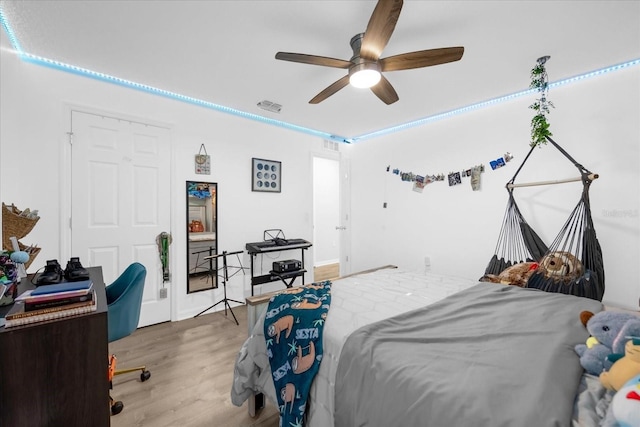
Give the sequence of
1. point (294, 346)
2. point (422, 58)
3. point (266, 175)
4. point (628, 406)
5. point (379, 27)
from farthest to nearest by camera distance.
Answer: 1. point (266, 175)
2. point (422, 58)
3. point (379, 27)
4. point (294, 346)
5. point (628, 406)

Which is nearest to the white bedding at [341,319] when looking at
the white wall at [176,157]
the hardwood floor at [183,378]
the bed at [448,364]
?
the bed at [448,364]

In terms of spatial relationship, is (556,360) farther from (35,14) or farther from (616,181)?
(35,14)

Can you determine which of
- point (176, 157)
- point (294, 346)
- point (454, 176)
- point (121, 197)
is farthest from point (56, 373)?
point (454, 176)

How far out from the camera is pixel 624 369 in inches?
33.2

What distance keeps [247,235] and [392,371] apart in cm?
299

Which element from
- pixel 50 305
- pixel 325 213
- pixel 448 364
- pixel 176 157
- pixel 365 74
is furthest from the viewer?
pixel 325 213

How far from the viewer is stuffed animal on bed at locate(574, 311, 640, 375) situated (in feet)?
3.20

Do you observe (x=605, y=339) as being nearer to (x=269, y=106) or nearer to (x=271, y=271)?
(x=271, y=271)

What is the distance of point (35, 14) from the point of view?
1.79m

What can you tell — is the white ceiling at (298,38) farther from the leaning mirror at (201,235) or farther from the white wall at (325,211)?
the white wall at (325,211)

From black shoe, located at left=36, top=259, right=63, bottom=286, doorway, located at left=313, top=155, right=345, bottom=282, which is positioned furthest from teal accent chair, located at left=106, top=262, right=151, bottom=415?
doorway, located at left=313, top=155, right=345, bottom=282

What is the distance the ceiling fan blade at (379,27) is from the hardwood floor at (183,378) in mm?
2384

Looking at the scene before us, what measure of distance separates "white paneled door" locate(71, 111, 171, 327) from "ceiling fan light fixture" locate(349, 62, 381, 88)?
226cm

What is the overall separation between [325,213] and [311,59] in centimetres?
467
